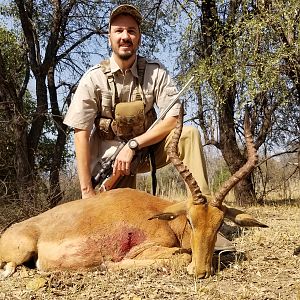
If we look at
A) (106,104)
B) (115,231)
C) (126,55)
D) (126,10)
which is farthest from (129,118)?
(115,231)

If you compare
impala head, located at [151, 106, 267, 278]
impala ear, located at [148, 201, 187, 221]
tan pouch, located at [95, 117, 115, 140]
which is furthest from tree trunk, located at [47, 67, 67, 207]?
impala head, located at [151, 106, 267, 278]

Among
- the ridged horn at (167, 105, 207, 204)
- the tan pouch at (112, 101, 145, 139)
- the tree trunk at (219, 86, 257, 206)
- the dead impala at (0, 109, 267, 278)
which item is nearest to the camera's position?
the ridged horn at (167, 105, 207, 204)

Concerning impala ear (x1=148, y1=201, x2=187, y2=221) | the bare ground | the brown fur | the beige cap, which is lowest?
the bare ground

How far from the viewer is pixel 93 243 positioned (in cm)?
520

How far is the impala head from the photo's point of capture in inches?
178

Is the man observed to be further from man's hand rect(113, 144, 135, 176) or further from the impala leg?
the impala leg

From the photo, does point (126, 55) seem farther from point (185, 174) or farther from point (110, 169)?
point (185, 174)

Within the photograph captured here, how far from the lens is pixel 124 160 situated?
→ 6.23m

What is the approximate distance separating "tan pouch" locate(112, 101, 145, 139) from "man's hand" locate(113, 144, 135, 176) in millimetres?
506

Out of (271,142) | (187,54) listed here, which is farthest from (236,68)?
(271,142)

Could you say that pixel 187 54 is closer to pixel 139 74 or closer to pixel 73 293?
pixel 139 74

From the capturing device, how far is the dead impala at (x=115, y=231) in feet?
16.4

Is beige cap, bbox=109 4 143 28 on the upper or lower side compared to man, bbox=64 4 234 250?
upper

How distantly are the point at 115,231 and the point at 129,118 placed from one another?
1.86m
